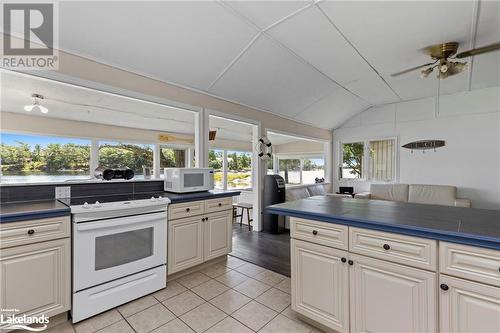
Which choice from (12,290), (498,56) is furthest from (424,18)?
(12,290)

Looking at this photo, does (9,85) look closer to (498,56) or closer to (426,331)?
(426,331)

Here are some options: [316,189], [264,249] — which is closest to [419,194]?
[316,189]

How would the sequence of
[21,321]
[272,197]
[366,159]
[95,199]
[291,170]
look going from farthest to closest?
[291,170], [366,159], [272,197], [95,199], [21,321]

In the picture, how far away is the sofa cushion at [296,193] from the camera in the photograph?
4715 millimetres

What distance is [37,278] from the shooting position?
168 cm

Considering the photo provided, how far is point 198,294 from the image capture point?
2.28 m

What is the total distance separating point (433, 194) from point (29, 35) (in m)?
6.66

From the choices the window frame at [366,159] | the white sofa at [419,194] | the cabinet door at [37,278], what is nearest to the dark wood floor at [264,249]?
the cabinet door at [37,278]

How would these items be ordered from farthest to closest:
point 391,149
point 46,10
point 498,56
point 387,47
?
point 391,149 < point 498,56 < point 387,47 < point 46,10

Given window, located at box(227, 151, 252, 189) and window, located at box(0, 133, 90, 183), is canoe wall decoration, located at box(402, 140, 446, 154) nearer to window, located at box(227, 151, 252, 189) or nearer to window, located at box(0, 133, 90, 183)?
window, located at box(227, 151, 252, 189)

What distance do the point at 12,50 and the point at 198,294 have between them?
113 inches

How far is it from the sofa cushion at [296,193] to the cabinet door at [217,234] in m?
1.96

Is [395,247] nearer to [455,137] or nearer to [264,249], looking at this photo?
[264,249]

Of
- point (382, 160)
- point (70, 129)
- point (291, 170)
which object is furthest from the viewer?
point (291, 170)
